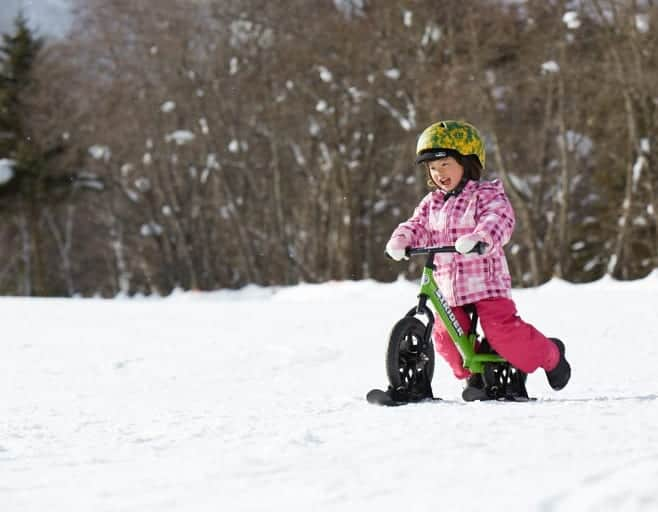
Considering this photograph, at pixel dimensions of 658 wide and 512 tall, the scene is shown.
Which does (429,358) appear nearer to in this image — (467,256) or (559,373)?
(467,256)

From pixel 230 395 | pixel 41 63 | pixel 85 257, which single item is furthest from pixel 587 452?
pixel 85 257

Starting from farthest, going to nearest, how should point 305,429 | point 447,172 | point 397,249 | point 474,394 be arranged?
point 447,172
point 397,249
point 474,394
point 305,429

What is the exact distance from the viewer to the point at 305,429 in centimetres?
342

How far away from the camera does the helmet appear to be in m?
4.68

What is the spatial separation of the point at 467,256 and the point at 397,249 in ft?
1.17

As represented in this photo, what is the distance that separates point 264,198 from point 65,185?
750 cm

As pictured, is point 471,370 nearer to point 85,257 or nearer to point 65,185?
point 65,185

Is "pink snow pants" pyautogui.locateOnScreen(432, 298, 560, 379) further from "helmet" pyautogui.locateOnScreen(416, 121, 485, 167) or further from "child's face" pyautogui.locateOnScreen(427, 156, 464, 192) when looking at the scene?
"helmet" pyautogui.locateOnScreen(416, 121, 485, 167)

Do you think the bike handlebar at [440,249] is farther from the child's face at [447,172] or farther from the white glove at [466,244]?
the child's face at [447,172]

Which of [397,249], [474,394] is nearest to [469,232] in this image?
[397,249]

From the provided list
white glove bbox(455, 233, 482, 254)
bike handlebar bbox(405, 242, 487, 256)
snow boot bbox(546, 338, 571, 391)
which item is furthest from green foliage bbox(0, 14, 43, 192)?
white glove bbox(455, 233, 482, 254)

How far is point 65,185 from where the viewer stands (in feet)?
112

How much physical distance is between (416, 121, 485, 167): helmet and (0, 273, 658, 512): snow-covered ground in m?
1.24

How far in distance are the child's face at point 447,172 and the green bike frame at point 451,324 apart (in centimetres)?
45
